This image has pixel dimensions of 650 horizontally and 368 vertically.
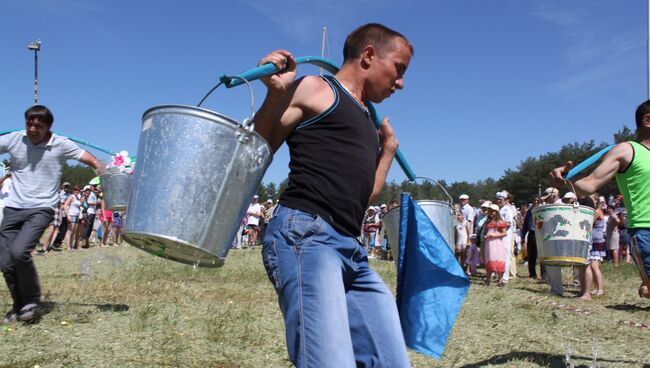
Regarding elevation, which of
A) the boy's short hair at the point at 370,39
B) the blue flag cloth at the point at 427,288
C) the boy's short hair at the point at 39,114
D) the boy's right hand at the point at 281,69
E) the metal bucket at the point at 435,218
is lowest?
the blue flag cloth at the point at 427,288

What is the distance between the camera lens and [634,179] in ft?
14.3

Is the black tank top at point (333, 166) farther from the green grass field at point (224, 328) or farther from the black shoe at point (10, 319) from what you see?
the black shoe at point (10, 319)

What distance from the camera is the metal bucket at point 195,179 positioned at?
213 cm

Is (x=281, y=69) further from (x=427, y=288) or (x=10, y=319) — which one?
(x=10, y=319)

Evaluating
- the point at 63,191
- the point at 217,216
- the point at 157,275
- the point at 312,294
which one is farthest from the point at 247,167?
the point at 63,191

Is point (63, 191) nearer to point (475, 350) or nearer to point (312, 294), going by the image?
point (475, 350)

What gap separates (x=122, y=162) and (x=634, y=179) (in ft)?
13.9

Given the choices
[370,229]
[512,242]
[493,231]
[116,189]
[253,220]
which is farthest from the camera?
[253,220]

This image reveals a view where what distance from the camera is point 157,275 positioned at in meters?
9.81

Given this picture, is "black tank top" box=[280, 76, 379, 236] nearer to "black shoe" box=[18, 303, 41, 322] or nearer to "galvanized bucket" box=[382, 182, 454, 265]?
"galvanized bucket" box=[382, 182, 454, 265]

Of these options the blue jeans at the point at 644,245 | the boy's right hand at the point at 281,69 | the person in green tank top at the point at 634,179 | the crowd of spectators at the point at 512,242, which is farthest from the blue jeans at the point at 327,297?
the crowd of spectators at the point at 512,242

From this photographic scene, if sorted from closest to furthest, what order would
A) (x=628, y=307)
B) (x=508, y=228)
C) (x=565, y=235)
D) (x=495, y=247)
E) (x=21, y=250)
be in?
(x=565, y=235) < (x=21, y=250) < (x=628, y=307) < (x=495, y=247) < (x=508, y=228)

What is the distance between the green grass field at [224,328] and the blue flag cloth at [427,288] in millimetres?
1881

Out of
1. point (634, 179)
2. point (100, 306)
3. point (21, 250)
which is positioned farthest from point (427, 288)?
point (100, 306)
